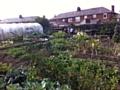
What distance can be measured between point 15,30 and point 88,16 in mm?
18005

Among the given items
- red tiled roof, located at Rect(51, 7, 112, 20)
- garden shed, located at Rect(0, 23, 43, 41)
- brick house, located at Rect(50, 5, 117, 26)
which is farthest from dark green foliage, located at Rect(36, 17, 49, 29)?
red tiled roof, located at Rect(51, 7, 112, 20)

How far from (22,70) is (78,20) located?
3313 cm

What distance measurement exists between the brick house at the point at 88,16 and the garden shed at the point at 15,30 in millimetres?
10205

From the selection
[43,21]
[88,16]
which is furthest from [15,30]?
[88,16]

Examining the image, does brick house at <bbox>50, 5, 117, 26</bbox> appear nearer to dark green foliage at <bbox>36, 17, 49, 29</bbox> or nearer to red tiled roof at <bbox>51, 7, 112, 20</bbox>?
red tiled roof at <bbox>51, 7, 112, 20</bbox>

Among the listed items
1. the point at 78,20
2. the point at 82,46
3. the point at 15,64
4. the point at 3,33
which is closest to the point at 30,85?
the point at 15,64

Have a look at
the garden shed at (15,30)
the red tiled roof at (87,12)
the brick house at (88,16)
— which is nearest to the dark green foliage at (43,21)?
the brick house at (88,16)

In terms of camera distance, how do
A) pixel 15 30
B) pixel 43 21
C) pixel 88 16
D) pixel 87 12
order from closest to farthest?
pixel 15 30 < pixel 43 21 < pixel 88 16 < pixel 87 12

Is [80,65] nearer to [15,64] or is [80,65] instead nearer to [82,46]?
[15,64]

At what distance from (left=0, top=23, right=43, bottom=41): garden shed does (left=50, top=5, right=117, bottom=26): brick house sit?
1021cm

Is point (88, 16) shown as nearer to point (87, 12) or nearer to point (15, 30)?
point (87, 12)

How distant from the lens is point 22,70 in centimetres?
509

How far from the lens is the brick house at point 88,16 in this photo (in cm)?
3290

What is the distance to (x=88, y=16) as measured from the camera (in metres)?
35.7
